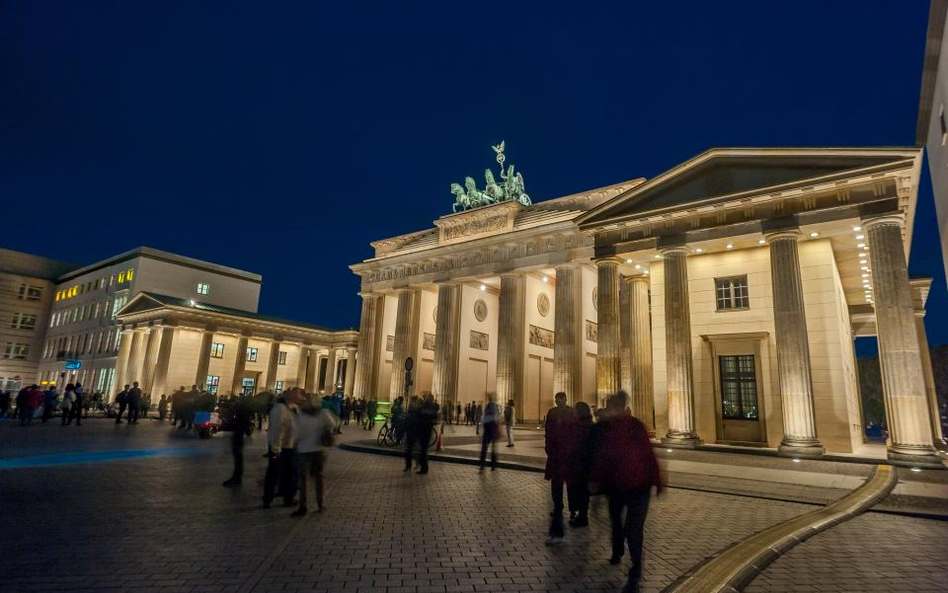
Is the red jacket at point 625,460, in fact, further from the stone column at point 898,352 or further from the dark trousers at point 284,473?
the stone column at point 898,352

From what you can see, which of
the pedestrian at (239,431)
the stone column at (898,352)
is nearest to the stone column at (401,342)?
the pedestrian at (239,431)

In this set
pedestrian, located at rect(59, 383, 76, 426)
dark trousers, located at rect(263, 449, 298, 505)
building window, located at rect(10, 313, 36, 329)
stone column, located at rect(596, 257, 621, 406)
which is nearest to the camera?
dark trousers, located at rect(263, 449, 298, 505)

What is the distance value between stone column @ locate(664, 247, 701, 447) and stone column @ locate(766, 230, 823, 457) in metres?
2.93

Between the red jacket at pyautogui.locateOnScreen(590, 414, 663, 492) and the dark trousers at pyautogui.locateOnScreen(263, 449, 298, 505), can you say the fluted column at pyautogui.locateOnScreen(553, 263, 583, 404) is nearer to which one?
the dark trousers at pyautogui.locateOnScreen(263, 449, 298, 505)

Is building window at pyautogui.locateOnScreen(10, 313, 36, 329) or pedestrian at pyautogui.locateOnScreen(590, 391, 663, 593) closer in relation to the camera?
pedestrian at pyautogui.locateOnScreen(590, 391, 663, 593)

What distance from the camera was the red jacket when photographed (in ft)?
15.5

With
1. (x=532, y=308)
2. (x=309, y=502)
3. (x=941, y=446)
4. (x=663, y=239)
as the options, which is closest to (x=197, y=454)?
(x=309, y=502)

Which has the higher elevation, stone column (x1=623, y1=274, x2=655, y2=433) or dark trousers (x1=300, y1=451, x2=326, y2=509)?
stone column (x1=623, y1=274, x2=655, y2=433)

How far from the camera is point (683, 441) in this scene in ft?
57.4

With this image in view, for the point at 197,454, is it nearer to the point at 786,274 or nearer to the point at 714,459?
the point at 714,459

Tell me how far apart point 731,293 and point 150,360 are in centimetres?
4992

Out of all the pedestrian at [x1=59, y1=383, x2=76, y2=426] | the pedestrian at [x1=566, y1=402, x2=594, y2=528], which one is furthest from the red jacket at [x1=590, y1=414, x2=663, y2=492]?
the pedestrian at [x1=59, y1=383, x2=76, y2=426]

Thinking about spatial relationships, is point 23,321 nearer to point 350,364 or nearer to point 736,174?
point 350,364

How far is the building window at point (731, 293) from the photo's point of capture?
19484 mm
